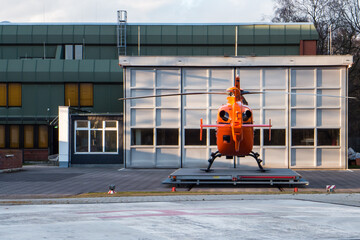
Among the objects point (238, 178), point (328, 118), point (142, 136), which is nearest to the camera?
point (238, 178)

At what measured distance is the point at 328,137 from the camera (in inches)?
1171

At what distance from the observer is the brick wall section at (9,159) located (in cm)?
2900

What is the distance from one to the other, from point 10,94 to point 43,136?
4.30m

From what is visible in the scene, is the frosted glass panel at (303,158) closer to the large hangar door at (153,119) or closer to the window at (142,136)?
the large hangar door at (153,119)

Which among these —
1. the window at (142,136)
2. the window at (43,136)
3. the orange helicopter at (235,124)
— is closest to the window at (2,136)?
the window at (43,136)

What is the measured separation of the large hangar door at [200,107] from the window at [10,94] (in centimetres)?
1537

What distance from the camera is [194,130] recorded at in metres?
30.2

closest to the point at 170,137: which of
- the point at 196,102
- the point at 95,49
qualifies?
the point at 196,102

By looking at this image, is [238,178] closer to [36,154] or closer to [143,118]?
[143,118]

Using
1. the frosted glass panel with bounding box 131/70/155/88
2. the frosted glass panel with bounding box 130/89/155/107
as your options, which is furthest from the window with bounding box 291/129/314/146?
the frosted glass panel with bounding box 131/70/155/88

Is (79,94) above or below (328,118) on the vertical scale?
above

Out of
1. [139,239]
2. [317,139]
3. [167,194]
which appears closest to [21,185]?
[167,194]

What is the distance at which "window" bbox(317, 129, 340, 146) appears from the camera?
29719 millimetres

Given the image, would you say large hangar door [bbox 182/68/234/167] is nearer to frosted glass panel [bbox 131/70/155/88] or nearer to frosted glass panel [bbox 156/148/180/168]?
frosted glass panel [bbox 156/148/180/168]
